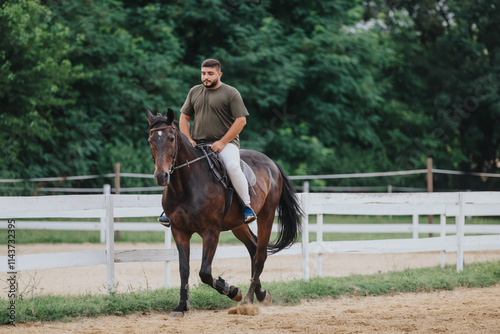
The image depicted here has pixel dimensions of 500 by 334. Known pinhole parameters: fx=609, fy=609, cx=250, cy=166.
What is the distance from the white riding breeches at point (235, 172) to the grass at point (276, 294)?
1.37 meters

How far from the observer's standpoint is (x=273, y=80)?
2280 cm

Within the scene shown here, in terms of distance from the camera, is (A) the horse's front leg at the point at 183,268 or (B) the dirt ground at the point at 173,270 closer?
(A) the horse's front leg at the point at 183,268

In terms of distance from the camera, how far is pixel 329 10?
25.4 meters

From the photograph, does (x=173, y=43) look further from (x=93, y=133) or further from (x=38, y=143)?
(x=38, y=143)

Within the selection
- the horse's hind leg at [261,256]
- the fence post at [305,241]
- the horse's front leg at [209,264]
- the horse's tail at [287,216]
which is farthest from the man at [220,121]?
the fence post at [305,241]

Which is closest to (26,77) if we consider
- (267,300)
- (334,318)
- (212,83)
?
(212,83)

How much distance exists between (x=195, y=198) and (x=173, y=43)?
56.5 feet

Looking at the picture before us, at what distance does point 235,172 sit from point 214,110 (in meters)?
0.75

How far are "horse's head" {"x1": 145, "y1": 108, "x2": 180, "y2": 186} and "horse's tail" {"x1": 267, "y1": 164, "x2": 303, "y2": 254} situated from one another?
2265 mm

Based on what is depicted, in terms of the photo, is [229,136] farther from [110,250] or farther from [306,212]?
[306,212]

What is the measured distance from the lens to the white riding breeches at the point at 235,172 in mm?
6727

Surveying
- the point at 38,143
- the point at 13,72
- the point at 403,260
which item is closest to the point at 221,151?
the point at 403,260

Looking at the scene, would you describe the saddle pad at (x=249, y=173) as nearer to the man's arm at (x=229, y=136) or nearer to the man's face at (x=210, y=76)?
the man's arm at (x=229, y=136)

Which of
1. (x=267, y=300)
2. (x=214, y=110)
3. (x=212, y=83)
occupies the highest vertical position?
(x=212, y=83)
